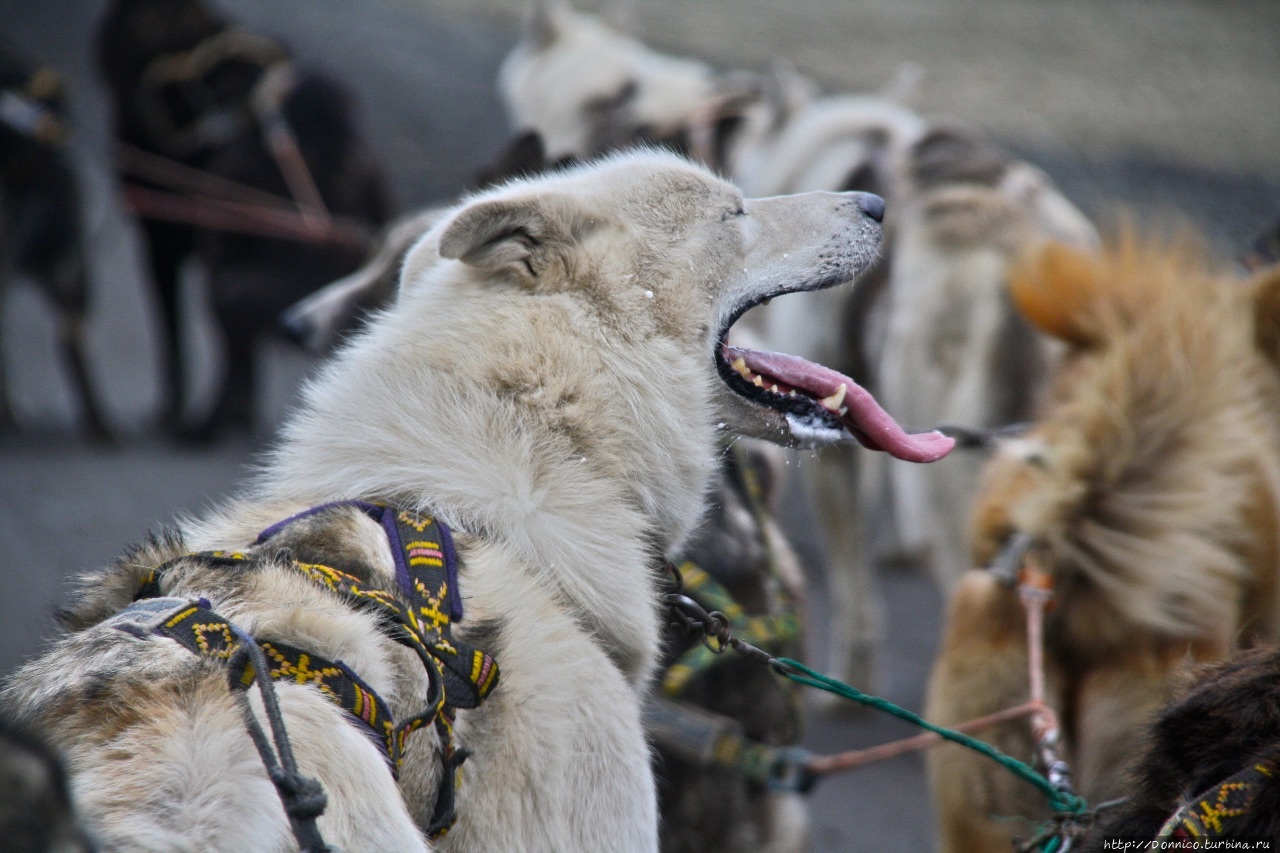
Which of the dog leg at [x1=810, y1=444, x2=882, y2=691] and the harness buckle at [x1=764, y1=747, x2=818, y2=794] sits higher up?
the harness buckle at [x1=764, y1=747, x2=818, y2=794]

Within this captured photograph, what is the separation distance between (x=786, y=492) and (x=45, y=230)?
5.44 metres

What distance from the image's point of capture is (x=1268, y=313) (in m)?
2.70

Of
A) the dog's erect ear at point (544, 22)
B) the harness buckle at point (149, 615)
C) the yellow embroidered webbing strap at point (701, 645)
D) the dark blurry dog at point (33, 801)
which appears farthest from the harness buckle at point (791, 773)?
the dog's erect ear at point (544, 22)

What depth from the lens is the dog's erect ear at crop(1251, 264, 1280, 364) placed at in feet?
8.83

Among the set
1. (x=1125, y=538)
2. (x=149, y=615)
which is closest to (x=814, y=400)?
(x=1125, y=538)

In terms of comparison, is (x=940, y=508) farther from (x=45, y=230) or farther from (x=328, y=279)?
(x=45, y=230)

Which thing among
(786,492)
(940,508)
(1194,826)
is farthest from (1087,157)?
(1194,826)

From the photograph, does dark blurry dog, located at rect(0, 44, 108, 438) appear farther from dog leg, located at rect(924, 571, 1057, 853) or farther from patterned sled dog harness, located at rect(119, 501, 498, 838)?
dog leg, located at rect(924, 571, 1057, 853)

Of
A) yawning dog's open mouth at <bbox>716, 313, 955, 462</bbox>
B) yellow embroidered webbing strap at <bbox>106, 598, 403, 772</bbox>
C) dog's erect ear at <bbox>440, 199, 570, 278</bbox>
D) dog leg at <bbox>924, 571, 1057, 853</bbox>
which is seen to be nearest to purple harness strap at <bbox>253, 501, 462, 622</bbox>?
yellow embroidered webbing strap at <bbox>106, 598, 403, 772</bbox>

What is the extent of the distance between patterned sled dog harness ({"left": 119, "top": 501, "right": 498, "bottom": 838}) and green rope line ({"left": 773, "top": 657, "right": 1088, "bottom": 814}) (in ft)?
2.22

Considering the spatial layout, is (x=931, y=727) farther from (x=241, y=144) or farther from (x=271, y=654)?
(x=241, y=144)

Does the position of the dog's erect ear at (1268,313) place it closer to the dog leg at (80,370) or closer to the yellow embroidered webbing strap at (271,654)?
the yellow embroidered webbing strap at (271,654)

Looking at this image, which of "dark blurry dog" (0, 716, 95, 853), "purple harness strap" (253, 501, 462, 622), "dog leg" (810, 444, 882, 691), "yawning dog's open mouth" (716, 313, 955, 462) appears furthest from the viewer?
"dog leg" (810, 444, 882, 691)

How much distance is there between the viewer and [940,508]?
14.3ft
